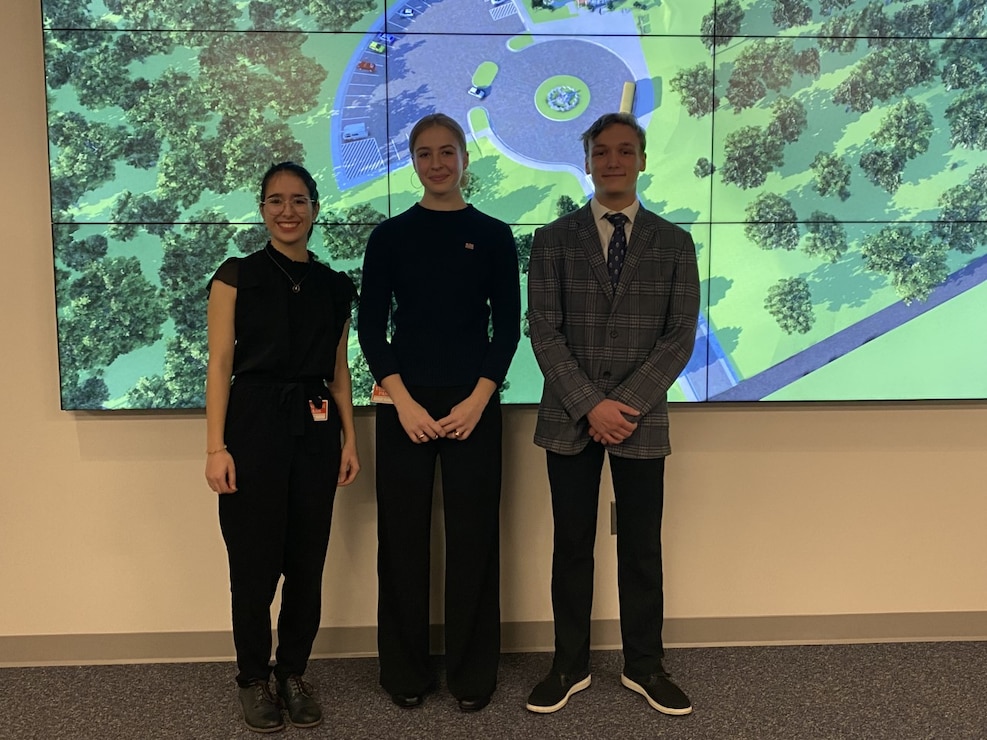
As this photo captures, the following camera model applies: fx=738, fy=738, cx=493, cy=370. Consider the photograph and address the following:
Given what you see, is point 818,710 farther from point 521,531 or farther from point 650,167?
point 650,167

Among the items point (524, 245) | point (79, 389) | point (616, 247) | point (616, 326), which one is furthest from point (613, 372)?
point (79, 389)

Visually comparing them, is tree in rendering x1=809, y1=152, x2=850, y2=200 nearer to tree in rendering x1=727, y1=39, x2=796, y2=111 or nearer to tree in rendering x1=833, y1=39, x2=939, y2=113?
tree in rendering x1=833, y1=39, x2=939, y2=113

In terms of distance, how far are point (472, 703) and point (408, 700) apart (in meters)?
0.20

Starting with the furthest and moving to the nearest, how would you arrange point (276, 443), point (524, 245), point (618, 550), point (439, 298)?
point (524, 245) < point (618, 550) < point (439, 298) < point (276, 443)

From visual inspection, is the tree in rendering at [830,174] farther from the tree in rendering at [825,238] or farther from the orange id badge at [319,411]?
the orange id badge at [319,411]

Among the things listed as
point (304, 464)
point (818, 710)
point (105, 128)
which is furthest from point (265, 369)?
point (818, 710)

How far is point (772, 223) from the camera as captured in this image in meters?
2.56

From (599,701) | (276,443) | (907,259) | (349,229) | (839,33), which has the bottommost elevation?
(599,701)

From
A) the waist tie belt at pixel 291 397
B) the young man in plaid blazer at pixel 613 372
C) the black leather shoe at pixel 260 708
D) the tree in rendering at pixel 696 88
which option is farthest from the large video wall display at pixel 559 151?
the black leather shoe at pixel 260 708

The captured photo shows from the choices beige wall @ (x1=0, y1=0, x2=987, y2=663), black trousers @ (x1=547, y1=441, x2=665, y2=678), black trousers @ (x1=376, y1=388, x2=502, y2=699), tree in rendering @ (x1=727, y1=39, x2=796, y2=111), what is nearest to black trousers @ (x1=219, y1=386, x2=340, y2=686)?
black trousers @ (x1=376, y1=388, x2=502, y2=699)

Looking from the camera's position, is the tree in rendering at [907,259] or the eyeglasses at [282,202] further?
the tree in rendering at [907,259]

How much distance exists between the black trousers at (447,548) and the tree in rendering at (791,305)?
109 cm

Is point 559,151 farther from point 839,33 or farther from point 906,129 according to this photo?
point 906,129

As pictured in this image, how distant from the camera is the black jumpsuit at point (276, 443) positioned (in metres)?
2.04
